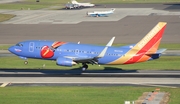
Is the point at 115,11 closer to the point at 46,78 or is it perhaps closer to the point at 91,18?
the point at 91,18

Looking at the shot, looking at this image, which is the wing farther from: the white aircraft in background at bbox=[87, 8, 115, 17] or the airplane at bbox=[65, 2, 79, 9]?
the airplane at bbox=[65, 2, 79, 9]

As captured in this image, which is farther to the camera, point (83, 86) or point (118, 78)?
point (118, 78)

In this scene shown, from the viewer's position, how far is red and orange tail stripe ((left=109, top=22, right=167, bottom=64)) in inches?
2437

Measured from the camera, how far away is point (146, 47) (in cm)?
6212

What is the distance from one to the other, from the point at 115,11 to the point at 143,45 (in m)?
110

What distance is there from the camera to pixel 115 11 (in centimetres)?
17175

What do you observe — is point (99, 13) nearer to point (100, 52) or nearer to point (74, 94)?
point (100, 52)

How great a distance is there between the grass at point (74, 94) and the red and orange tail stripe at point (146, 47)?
8.54m

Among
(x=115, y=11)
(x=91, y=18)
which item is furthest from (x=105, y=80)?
(x=115, y=11)

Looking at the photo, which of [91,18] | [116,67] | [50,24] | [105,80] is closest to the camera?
[105,80]

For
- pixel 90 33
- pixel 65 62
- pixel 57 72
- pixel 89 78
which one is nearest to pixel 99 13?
pixel 90 33

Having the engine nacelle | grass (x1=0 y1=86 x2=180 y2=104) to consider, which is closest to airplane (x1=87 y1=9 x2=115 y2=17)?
the engine nacelle

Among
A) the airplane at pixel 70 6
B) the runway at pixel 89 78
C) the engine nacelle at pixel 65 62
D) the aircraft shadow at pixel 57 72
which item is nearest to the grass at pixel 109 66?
the aircraft shadow at pixel 57 72

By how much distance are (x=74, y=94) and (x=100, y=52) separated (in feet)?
44.6
